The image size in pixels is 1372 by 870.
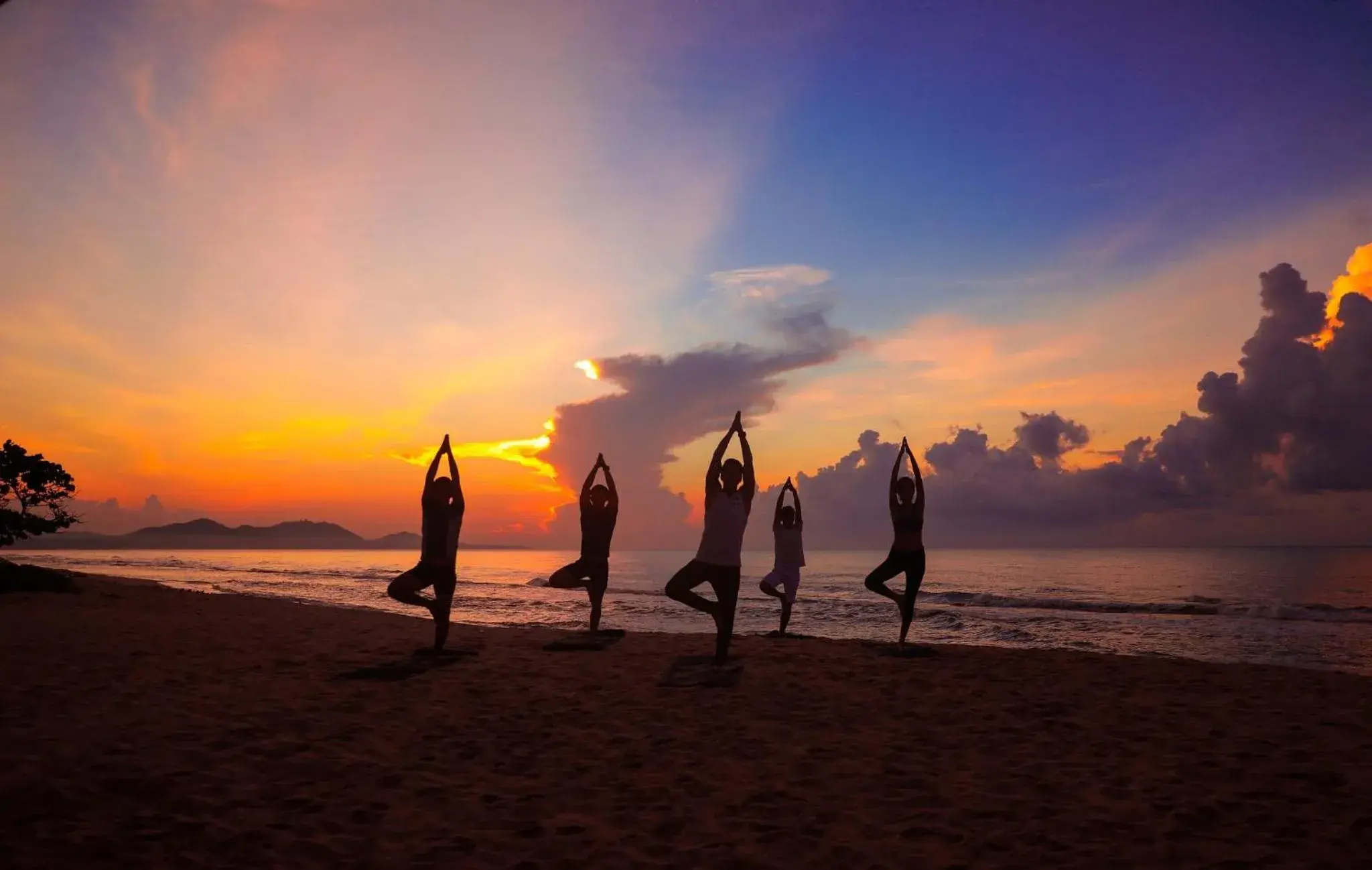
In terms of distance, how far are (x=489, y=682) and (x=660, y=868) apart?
5685 millimetres

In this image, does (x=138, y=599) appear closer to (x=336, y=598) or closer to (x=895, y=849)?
(x=336, y=598)

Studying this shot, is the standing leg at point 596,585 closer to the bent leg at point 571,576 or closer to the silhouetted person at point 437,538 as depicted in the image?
the bent leg at point 571,576

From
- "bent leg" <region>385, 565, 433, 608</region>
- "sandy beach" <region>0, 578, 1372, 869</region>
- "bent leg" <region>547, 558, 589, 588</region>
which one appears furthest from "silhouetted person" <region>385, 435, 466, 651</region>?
"bent leg" <region>547, 558, 589, 588</region>

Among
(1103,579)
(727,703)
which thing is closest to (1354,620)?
(727,703)

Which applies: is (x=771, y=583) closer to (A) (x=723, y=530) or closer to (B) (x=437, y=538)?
(A) (x=723, y=530)

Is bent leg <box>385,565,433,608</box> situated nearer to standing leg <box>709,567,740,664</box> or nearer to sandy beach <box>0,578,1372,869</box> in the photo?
sandy beach <box>0,578,1372,869</box>

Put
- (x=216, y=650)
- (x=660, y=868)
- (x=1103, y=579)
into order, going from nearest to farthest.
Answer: (x=660, y=868), (x=216, y=650), (x=1103, y=579)

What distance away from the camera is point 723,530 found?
34.2 feet

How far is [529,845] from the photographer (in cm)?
493

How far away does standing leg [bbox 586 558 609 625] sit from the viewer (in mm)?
13312

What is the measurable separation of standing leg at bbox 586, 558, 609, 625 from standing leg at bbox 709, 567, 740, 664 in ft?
8.93

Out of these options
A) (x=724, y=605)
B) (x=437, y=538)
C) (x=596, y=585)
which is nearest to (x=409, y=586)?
(x=437, y=538)

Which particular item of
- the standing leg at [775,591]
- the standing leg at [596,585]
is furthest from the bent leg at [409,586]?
the standing leg at [775,591]

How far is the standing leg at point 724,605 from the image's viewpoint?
34.6 feet
